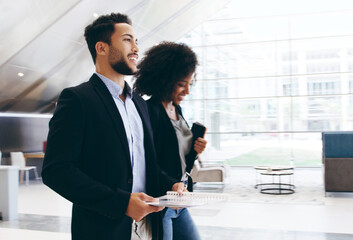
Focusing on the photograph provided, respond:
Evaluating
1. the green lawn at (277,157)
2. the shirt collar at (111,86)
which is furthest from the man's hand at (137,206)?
the green lawn at (277,157)

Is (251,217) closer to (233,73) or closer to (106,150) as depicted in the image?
(106,150)

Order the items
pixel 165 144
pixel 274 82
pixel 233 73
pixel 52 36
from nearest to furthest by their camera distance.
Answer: pixel 165 144
pixel 52 36
pixel 274 82
pixel 233 73

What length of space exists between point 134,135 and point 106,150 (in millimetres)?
169

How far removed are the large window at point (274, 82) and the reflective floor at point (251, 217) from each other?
4.47 m

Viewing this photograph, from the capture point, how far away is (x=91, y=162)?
1.22m

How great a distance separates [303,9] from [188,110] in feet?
16.2

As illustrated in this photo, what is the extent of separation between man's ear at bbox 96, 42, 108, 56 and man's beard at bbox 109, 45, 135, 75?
20 mm

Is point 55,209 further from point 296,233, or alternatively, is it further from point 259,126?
point 259,126

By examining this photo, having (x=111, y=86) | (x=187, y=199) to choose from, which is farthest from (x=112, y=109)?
(x=187, y=199)

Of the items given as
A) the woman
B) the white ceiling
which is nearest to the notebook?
the woman

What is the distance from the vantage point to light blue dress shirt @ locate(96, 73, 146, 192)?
1342 mm

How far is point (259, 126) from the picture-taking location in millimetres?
12727

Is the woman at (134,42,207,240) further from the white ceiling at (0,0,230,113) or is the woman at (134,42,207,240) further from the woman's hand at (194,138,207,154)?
the white ceiling at (0,0,230,113)

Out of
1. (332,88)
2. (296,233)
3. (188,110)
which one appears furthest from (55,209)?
(332,88)
